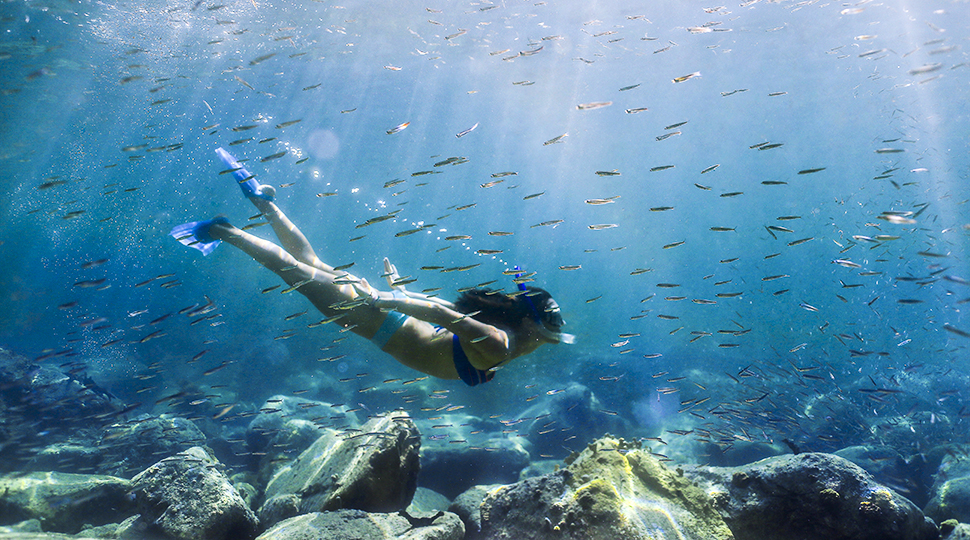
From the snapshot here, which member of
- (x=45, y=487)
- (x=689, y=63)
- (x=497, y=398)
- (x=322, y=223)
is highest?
(x=689, y=63)

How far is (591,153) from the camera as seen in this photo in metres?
35.5

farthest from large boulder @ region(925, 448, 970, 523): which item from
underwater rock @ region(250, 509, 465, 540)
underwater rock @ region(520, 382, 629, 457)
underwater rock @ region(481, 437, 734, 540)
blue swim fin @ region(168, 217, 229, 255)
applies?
blue swim fin @ region(168, 217, 229, 255)

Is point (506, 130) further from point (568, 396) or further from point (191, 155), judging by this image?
point (191, 155)

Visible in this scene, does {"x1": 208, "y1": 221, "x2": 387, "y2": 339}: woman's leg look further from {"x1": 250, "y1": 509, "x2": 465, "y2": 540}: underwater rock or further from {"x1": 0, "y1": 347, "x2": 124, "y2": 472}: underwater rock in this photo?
{"x1": 0, "y1": 347, "x2": 124, "y2": 472}: underwater rock

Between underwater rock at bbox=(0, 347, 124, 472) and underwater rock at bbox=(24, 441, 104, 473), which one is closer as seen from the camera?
underwater rock at bbox=(24, 441, 104, 473)

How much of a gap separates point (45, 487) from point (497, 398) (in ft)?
44.5

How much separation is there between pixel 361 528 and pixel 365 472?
3.49 feet

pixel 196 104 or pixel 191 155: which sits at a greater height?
pixel 196 104

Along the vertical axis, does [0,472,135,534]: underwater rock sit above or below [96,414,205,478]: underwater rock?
above

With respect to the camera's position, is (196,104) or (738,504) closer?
(738,504)

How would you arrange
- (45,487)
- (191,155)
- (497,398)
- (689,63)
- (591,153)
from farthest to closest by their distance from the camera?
(191,155) → (591,153) → (689,63) → (497,398) → (45,487)

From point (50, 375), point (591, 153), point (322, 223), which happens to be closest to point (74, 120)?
point (50, 375)

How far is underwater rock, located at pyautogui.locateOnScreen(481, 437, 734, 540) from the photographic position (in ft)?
10.3

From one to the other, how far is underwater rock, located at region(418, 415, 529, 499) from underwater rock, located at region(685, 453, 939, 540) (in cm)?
584
